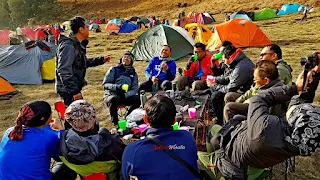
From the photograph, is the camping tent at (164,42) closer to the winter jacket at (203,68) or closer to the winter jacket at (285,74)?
the winter jacket at (203,68)

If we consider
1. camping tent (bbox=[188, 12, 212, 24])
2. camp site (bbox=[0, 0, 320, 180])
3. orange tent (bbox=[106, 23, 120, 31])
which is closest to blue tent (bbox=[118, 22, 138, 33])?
orange tent (bbox=[106, 23, 120, 31])

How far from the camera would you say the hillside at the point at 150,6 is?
32.8 metres

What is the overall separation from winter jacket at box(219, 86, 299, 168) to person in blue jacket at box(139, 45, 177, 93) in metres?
3.39

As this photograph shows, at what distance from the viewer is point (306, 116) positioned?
217cm

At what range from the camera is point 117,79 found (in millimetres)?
5449

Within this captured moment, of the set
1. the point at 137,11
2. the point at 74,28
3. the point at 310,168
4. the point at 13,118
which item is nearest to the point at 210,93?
the point at 310,168

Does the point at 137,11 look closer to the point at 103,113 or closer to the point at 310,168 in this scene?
the point at 103,113

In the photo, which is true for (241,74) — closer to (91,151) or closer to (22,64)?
(91,151)

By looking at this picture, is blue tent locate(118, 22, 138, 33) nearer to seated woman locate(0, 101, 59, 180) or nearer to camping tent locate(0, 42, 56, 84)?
camping tent locate(0, 42, 56, 84)

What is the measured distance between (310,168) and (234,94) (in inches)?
61.5

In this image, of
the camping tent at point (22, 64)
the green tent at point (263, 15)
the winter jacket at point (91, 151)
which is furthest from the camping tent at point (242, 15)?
Answer: the winter jacket at point (91, 151)

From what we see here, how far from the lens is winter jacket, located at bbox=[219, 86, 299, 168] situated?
2320 mm

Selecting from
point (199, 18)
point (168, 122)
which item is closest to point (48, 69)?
point (168, 122)

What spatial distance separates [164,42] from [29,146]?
8.62 m
